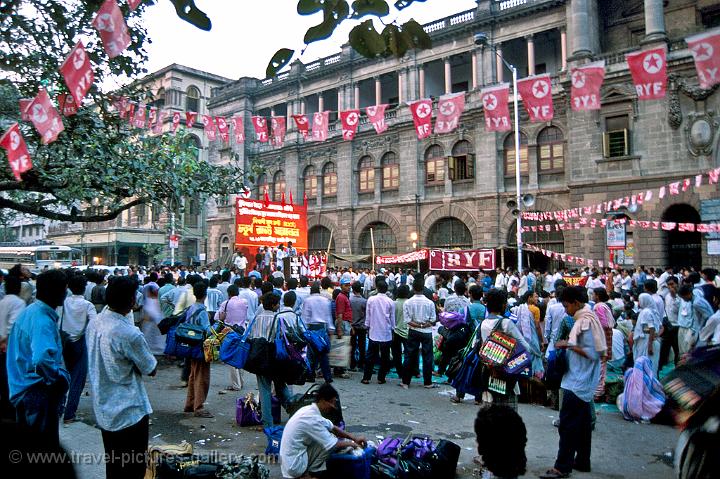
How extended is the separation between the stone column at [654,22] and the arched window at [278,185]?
2391 centimetres

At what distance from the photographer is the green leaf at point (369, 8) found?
3551 millimetres

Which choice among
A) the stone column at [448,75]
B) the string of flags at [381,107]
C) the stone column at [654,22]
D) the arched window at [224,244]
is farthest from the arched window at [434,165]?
the arched window at [224,244]

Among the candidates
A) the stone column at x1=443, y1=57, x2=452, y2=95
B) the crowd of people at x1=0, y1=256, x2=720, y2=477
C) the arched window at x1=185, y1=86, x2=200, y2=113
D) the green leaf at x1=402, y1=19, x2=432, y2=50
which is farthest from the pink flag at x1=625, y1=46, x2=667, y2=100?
the arched window at x1=185, y1=86, x2=200, y2=113

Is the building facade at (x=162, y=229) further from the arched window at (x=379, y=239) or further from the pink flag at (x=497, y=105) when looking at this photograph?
the pink flag at (x=497, y=105)

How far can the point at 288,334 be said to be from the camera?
6.48 m

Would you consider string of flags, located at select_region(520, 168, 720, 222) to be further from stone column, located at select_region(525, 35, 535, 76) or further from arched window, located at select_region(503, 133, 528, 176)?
stone column, located at select_region(525, 35, 535, 76)

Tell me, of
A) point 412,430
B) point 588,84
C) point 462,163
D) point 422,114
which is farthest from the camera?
point 462,163

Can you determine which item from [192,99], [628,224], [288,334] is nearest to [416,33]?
[288,334]

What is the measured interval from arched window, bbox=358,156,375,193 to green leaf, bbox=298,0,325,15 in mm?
28718

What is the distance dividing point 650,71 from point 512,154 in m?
12.9

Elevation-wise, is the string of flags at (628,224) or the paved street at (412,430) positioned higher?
the string of flags at (628,224)

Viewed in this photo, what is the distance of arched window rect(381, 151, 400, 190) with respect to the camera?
31.3m

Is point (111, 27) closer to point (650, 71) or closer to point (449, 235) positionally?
point (650, 71)

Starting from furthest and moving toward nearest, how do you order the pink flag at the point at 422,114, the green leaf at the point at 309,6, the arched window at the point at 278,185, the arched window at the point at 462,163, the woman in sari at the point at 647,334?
the arched window at the point at 278,185 → the arched window at the point at 462,163 → the pink flag at the point at 422,114 → the woman in sari at the point at 647,334 → the green leaf at the point at 309,6
